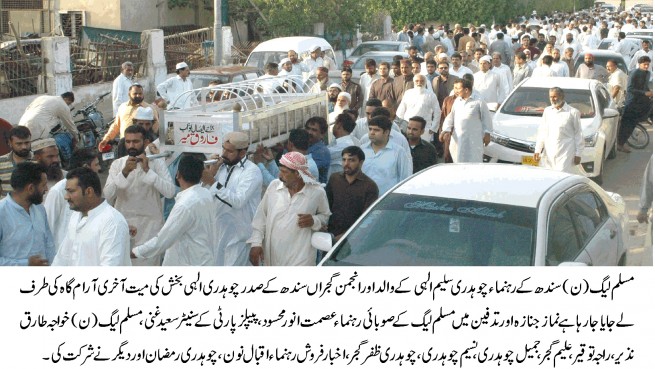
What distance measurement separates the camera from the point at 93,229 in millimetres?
6234

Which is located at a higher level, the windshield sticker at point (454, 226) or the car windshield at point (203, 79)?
the windshield sticker at point (454, 226)

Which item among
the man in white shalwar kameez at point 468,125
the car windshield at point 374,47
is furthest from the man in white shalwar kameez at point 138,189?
the car windshield at point 374,47

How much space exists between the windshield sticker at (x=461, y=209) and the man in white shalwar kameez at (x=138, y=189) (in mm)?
2395

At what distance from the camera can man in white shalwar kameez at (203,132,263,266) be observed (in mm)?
8219

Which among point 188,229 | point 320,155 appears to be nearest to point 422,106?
point 320,155

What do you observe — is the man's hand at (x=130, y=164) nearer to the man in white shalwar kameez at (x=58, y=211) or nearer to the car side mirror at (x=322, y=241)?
the man in white shalwar kameez at (x=58, y=211)

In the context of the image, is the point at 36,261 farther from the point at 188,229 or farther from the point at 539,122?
the point at 539,122

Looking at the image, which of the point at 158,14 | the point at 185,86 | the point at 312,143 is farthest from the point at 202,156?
the point at 158,14

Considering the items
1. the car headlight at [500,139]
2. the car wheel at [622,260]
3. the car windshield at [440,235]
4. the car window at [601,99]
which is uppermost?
the car windshield at [440,235]

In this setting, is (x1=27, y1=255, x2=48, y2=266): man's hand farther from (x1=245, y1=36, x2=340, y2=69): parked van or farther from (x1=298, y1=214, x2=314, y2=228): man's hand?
(x1=245, y1=36, x2=340, y2=69): parked van

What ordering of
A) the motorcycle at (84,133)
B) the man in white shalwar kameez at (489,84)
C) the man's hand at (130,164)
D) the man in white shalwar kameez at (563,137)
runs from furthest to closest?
1. the man in white shalwar kameez at (489,84)
2. the motorcycle at (84,133)
3. the man in white shalwar kameez at (563,137)
4. the man's hand at (130,164)

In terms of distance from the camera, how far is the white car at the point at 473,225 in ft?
21.4

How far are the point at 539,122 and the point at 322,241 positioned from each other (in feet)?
25.7
